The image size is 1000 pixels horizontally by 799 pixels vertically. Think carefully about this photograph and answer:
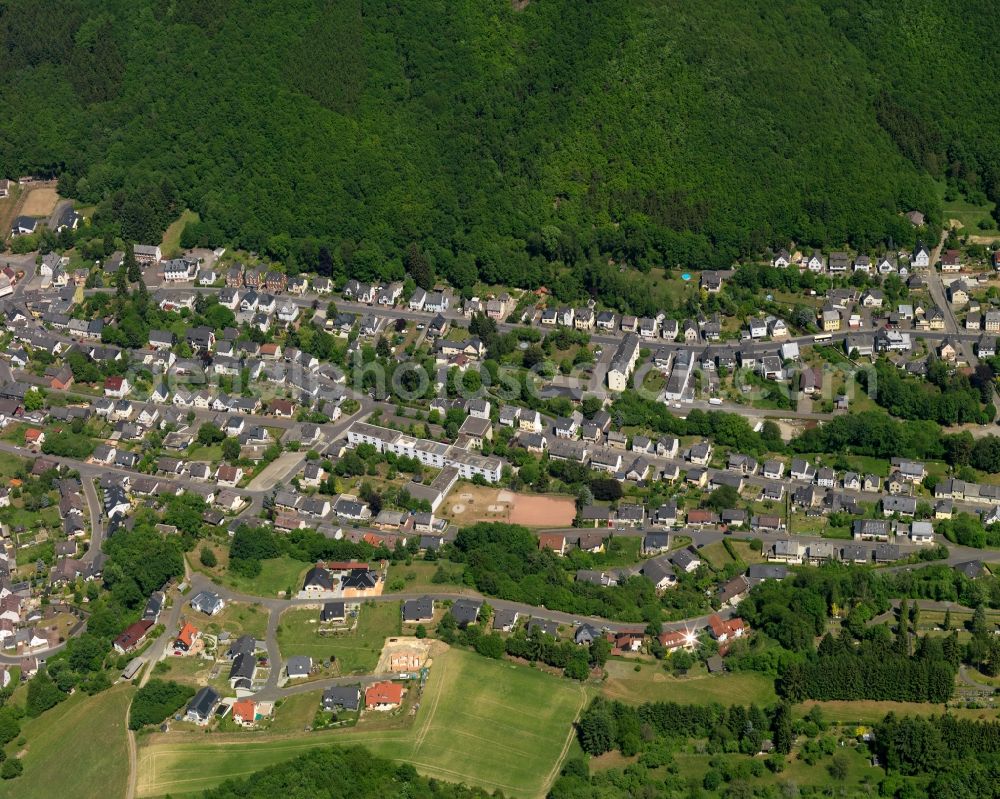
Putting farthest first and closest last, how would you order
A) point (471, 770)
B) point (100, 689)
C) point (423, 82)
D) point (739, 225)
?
point (423, 82), point (739, 225), point (100, 689), point (471, 770)

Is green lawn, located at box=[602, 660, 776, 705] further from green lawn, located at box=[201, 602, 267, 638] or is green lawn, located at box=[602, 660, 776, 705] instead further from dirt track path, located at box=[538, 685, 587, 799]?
green lawn, located at box=[201, 602, 267, 638]

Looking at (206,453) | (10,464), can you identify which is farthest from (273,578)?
(10,464)

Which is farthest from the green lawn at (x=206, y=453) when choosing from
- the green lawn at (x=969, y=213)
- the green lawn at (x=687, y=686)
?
the green lawn at (x=969, y=213)

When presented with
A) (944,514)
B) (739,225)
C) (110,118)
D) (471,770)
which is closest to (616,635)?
(471,770)

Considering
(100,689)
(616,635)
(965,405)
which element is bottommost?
(100,689)

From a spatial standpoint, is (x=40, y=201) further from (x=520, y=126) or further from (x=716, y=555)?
(x=716, y=555)

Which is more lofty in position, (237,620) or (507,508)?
(507,508)

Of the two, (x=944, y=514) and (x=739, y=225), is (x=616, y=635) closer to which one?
(x=944, y=514)
